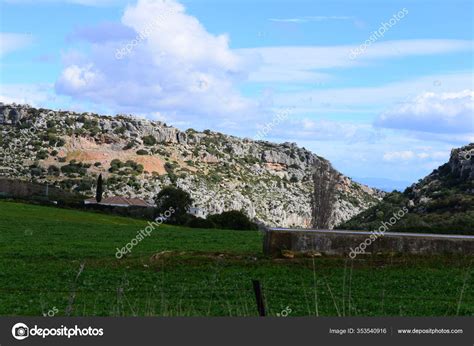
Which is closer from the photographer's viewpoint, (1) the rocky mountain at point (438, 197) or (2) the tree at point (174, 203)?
(1) the rocky mountain at point (438, 197)

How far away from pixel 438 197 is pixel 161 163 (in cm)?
9217

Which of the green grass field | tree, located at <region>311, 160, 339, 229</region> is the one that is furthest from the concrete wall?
tree, located at <region>311, 160, 339, 229</region>

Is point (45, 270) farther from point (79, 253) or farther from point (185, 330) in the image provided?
point (185, 330)

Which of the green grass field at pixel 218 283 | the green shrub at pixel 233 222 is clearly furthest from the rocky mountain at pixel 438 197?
the green grass field at pixel 218 283

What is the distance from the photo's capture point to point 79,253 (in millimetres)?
30297

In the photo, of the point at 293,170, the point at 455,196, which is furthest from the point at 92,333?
the point at 293,170

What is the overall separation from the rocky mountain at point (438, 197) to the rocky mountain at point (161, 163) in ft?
131

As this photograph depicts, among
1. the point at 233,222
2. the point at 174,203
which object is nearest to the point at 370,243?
the point at 233,222

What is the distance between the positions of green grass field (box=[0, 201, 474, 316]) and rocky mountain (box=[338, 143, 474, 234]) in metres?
37.2

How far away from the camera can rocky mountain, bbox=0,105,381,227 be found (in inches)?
5620

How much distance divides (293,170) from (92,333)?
567 ft

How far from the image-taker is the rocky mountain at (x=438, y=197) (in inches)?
2780

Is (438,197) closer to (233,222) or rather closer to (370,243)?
(233,222)

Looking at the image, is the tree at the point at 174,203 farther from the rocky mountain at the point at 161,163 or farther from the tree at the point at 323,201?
the rocky mountain at the point at 161,163
